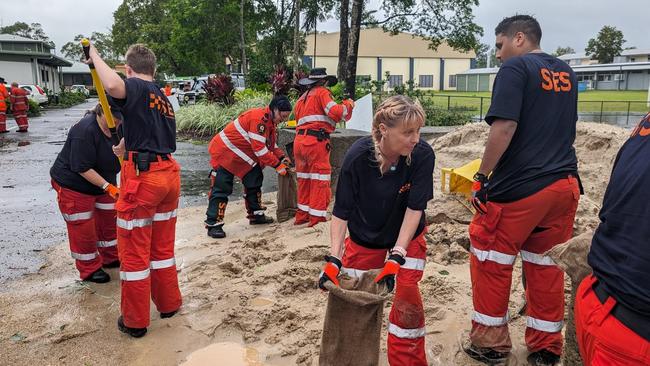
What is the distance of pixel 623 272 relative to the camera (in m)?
1.82

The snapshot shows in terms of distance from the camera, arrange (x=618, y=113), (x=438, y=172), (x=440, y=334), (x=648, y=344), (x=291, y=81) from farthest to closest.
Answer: (x=618, y=113) → (x=291, y=81) → (x=438, y=172) → (x=440, y=334) → (x=648, y=344)

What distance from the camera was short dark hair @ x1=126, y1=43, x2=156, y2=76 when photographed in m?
4.05

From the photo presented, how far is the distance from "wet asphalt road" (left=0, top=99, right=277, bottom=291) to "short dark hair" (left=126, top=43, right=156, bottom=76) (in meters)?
2.88

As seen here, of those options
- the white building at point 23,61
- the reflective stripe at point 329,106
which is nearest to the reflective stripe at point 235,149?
the reflective stripe at point 329,106

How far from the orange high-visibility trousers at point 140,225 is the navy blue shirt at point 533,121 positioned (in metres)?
2.36

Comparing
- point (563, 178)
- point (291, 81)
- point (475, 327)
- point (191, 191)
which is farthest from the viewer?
point (291, 81)

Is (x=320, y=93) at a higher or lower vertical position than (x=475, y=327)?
higher

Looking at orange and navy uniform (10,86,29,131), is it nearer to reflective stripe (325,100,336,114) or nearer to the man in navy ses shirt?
reflective stripe (325,100,336,114)

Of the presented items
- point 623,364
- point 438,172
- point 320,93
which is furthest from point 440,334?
point 320,93

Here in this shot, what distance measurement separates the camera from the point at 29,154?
14.4 meters

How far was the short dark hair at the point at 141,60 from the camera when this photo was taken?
4.05 meters

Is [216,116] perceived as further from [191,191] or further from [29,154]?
[191,191]

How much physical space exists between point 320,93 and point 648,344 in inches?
219

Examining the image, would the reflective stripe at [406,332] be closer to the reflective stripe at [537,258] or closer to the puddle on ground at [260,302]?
the reflective stripe at [537,258]
